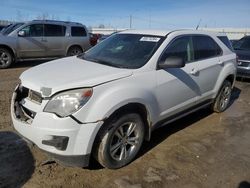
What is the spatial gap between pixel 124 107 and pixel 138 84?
392mm

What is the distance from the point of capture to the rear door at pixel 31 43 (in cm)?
1132

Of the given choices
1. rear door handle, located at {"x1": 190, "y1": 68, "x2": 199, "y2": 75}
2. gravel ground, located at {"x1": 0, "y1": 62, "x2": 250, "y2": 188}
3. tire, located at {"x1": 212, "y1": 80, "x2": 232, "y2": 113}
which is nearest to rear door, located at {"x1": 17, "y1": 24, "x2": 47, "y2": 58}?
gravel ground, located at {"x1": 0, "y1": 62, "x2": 250, "y2": 188}

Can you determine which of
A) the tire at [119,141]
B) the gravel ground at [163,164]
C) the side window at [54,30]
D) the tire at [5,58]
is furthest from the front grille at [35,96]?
the side window at [54,30]

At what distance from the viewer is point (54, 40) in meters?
12.3

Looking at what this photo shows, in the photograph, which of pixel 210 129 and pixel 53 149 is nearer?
pixel 53 149

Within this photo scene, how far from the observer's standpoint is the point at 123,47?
4625 millimetres

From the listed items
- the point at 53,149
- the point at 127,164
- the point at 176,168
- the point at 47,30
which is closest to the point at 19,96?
the point at 53,149

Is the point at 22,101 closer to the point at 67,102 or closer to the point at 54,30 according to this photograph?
the point at 67,102

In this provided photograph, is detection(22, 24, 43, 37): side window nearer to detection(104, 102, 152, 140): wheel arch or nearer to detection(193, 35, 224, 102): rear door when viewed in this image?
detection(193, 35, 224, 102): rear door

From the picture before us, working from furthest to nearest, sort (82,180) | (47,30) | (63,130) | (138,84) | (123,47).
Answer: (47,30)
(123,47)
(138,84)
(82,180)
(63,130)

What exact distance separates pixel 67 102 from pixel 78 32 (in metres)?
10.4

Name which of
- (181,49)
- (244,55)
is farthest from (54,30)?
(181,49)

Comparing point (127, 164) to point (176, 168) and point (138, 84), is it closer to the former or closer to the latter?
point (176, 168)

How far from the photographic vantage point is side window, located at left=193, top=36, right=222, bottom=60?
5.16 metres
